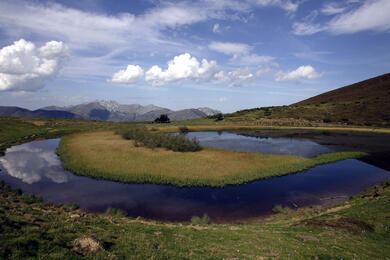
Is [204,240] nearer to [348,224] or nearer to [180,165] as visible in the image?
[348,224]

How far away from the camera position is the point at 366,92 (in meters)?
161

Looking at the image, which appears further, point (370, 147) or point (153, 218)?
point (370, 147)

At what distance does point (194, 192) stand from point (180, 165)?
35.1 ft

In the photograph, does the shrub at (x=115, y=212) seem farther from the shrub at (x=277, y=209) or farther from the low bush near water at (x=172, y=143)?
the low bush near water at (x=172, y=143)

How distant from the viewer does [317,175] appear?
126 ft

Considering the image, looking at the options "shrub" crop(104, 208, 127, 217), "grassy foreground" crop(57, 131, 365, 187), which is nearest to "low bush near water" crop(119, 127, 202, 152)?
"grassy foreground" crop(57, 131, 365, 187)

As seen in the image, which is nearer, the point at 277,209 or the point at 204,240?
the point at 204,240

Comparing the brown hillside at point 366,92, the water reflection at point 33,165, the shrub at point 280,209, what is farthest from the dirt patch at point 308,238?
the brown hillside at point 366,92

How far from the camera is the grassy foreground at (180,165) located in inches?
1366

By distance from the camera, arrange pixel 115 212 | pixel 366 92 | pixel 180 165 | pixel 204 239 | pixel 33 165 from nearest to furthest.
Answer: pixel 204 239
pixel 115 212
pixel 180 165
pixel 33 165
pixel 366 92

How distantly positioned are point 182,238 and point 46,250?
27.6 ft

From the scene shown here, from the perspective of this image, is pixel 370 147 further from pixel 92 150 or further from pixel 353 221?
pixel 92 150

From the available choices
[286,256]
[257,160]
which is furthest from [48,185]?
[257,160]

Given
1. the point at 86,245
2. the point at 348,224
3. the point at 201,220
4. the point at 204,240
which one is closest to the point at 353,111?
the point at 348,224
